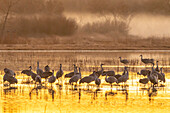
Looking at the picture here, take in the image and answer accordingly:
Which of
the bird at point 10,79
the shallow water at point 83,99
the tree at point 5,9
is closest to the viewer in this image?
the shallow water at point 83,99

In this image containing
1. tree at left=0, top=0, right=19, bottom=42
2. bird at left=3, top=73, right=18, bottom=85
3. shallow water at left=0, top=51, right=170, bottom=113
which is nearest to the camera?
shallow water at left=0, top=51, right=170, bottom=113

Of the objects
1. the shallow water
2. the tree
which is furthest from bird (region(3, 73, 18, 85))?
the tree

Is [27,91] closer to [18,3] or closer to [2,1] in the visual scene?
[2,1]

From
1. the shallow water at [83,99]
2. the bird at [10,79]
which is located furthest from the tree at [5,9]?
the shallow water at [83,99]

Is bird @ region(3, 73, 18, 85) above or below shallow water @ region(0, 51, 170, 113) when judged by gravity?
above

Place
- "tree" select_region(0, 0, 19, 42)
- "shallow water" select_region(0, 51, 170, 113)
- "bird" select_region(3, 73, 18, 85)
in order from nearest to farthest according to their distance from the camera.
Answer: "shallow water" select_region(0, 51, 170, 113), "bird" select_region(3, 73, 18, 85), "tree" select_region(0, 0, 19, 42)

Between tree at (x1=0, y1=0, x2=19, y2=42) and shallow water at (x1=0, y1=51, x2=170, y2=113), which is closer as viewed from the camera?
shallow water at (x1=0, y1=51, x2=170, y2=113)

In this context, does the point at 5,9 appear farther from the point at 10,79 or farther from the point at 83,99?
the point at 83,99

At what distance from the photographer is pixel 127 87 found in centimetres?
1714

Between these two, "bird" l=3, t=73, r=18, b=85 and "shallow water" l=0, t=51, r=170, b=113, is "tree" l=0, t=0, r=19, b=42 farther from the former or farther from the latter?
"shallow water" l=0, t=51, r=170, b=113

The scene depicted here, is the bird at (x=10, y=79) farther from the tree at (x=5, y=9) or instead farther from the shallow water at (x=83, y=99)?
the tree at (x=5, y=9)

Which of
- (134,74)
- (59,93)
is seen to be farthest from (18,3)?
(59,93)

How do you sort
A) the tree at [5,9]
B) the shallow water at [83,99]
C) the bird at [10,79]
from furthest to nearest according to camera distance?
1. the tree at [5,9]
2. the bird at [10,79]
3. the shallow water at [83,99]

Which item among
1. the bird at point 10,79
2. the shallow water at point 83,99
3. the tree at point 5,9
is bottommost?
the shallow water at point 83,99
